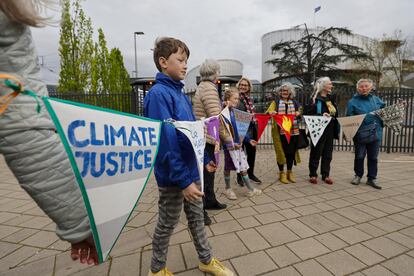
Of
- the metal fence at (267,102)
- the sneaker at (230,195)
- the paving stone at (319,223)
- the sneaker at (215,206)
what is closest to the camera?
the paving stone at (319,223)

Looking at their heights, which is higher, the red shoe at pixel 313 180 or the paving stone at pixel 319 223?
the red shoe at pixel 313 180

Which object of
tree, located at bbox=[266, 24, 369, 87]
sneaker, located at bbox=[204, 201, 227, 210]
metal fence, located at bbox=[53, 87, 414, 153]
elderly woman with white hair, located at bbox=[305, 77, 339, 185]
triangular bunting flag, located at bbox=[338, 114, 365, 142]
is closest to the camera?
sneaker, located at bbox=[204, 201, 227, 210]

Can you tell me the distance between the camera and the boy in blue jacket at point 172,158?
1.64 meters

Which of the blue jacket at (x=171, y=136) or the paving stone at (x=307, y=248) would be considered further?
the paving stone at (x=307, y=248)

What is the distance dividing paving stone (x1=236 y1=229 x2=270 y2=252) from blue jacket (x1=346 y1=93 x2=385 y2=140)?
337 centimetres

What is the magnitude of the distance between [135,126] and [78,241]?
1.84ft

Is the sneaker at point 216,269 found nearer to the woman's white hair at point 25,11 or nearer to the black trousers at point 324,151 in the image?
the woman's white hair at point 25,11

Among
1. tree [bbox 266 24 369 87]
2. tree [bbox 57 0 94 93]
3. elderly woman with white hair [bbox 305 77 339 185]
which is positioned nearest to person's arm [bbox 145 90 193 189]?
elderly woman with white hair [bbox 305 77 339 185]

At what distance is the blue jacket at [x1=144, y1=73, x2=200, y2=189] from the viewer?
5.35 feet

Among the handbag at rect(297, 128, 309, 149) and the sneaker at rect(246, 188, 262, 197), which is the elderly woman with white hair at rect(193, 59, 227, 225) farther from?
the handbag at rect(297, 128, 309, 149)

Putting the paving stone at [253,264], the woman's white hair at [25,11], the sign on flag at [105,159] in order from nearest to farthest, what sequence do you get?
the woman's white hair at [25,11] < the sign on flag at [105,159] < the paving stone at [253,264]

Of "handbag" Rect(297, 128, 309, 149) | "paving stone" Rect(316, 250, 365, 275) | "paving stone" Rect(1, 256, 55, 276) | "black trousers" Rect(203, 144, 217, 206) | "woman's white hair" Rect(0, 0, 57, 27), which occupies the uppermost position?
"woman's white hair" Rect(0, 0, 57, 27)

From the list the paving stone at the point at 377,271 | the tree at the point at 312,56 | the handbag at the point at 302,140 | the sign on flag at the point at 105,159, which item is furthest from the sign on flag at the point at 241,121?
the tree at the point at 312,56

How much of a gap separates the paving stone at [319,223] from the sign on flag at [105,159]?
2549mm
